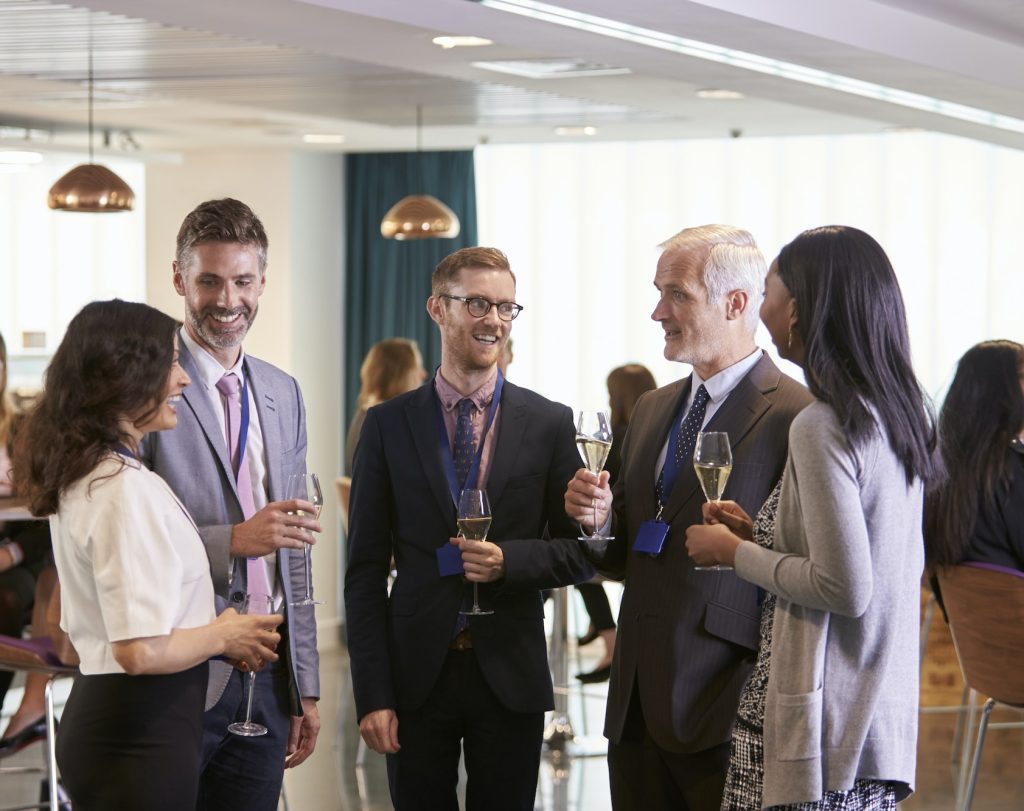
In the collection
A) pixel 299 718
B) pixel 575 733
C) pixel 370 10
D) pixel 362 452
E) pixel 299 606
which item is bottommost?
pixel 575 733

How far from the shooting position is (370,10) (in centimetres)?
473

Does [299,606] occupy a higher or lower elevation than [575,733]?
higher

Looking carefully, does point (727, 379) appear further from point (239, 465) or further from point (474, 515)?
point (239, 465)

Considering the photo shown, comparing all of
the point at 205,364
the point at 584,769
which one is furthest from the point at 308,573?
the point at 584,769

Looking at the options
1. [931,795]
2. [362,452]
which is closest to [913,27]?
[931,795]

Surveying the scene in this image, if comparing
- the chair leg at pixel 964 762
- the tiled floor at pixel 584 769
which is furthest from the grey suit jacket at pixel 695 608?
the chair leg at pixel 964 762

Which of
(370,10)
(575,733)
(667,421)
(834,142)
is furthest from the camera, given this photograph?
(834,142)

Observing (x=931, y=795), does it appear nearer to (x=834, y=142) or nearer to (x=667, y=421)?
(x=667, y=421)

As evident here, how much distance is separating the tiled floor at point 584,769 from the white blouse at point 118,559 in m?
3.35

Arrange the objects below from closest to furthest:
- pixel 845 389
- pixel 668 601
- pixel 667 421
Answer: pixel 845 389
pixel 668 601
pixel 667 421

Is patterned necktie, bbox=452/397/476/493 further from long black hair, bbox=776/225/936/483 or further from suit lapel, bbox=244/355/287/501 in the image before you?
long black hair, bbox=776/225/936/483

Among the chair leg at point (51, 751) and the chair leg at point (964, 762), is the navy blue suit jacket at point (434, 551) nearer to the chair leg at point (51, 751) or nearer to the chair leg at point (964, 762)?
the chair leg at point (51, 751)

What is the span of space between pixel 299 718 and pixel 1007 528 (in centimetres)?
295

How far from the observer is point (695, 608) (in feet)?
8.96
